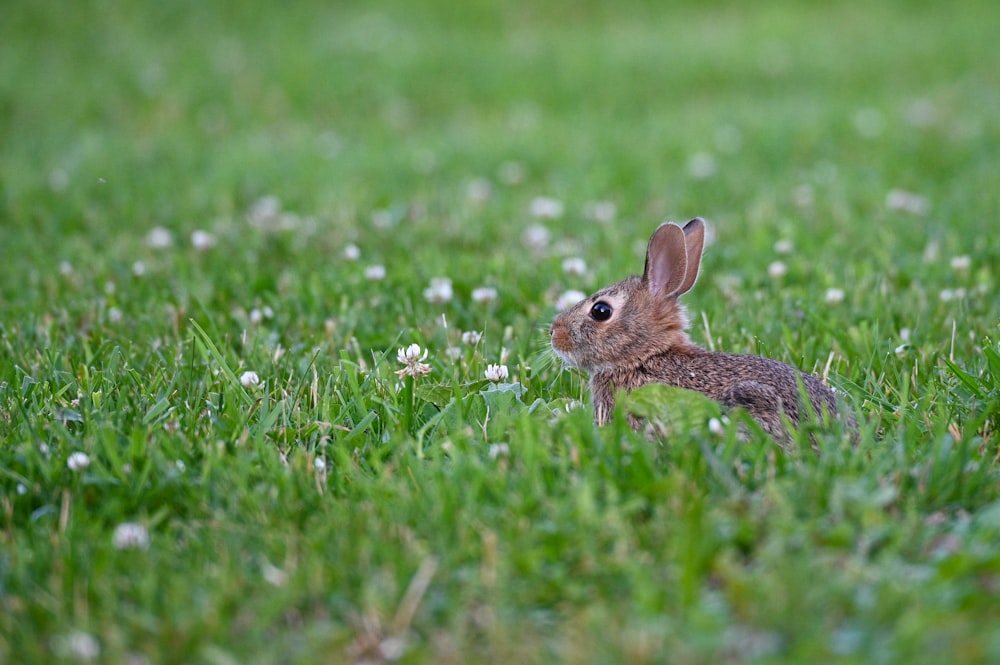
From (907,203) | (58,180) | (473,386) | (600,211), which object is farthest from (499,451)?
(58,180)

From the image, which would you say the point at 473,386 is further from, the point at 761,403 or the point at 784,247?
the point at 784,247


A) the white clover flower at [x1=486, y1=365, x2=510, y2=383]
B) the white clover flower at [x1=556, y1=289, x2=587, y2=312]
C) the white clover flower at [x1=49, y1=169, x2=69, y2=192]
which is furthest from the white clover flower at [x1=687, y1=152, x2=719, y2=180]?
the white clover flower at [x1=49, y1=169, x2=69, y2=192]

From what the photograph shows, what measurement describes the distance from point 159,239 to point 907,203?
5.24 m

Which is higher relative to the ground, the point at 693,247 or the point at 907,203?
the point at 693,247

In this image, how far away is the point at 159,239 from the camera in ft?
22.5

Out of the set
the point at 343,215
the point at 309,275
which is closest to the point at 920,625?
the point at 309,275

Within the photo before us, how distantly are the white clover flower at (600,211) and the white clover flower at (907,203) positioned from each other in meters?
1.98

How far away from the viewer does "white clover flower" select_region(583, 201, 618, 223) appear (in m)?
7.40

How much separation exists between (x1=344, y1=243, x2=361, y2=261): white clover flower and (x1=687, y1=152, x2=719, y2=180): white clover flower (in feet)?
11.0

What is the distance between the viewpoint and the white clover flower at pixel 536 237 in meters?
6.70

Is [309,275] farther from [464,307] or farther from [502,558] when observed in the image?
[502,558]

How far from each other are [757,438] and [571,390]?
52.7 inches

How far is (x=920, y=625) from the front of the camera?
2316mm

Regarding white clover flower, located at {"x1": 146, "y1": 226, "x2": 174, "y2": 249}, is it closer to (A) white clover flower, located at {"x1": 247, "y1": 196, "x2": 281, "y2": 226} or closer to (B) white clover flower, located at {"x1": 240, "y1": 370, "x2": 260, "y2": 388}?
(A) white clover flower, located at {"x1": 247, "y1": 196, "x2": 281, "y2": 226}
